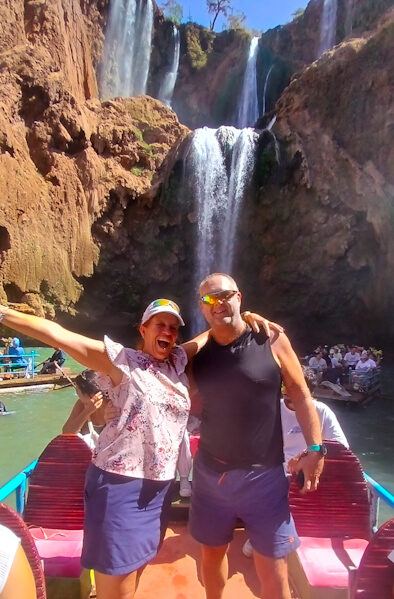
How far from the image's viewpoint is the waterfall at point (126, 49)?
106 ft

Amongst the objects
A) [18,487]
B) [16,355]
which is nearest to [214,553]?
[18,487]

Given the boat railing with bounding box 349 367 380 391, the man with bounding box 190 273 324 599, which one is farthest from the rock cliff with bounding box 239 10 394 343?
the man with bounding box 190 273 324 599

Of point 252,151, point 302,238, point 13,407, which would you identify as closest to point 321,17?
point 252,151

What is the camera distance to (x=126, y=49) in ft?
111

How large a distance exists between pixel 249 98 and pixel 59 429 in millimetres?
29654

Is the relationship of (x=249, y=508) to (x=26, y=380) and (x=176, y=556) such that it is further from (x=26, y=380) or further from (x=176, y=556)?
(x=26, y=380)

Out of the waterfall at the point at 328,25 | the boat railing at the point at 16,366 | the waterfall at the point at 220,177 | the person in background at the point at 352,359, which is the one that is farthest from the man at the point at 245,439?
the waterfall at the point at 328,25

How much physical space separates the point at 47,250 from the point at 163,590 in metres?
18.2

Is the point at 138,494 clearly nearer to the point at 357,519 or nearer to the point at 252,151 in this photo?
the point at 357,519

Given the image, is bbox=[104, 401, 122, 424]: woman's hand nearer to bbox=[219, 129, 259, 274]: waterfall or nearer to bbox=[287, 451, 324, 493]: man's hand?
bbox=[287, 451, 324, 493]: man's hand

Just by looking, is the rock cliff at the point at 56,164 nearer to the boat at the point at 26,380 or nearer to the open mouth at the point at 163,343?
the boat at the point at 26,380

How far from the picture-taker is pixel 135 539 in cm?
188

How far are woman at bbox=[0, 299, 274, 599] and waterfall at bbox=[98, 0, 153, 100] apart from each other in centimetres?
3439

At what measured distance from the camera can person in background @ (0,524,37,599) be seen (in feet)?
3.97
